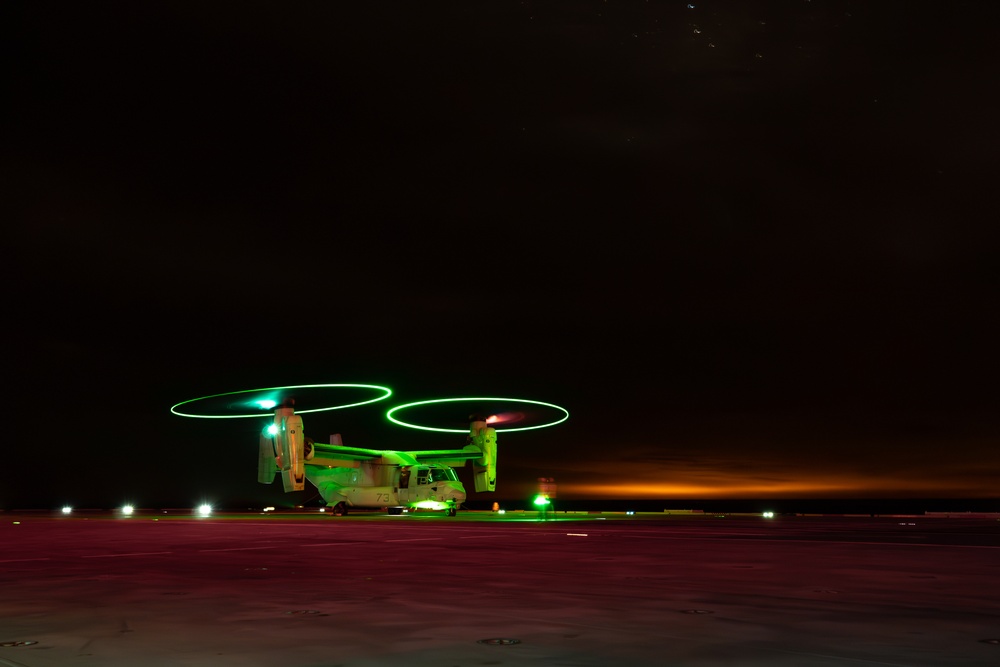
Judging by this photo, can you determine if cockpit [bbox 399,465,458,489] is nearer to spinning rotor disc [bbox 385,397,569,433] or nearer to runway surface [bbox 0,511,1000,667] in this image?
spinning rotor disc [bbox 385,397,569,433]

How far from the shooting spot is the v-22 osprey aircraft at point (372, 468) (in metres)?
55.9

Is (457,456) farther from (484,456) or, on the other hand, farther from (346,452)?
(346,452)

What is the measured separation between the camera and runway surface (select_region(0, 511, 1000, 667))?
732cm

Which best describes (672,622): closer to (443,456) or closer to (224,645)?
(224,645)

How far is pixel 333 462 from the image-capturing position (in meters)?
61.5

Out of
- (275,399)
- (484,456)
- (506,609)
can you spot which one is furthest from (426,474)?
(506,609)

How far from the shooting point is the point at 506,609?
1012 centimetres

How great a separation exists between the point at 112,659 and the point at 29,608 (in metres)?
4.08

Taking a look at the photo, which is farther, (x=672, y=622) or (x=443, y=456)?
(x=443, y=456)

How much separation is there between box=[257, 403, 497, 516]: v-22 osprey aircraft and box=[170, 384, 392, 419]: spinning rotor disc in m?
1.24

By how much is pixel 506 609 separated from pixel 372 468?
5588 centimetres

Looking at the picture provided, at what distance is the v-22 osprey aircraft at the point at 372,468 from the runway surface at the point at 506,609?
36830mm

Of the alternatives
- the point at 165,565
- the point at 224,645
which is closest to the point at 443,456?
the point at 165,565

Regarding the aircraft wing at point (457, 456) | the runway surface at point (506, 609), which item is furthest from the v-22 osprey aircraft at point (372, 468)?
the runway surface at point (506, 609)
